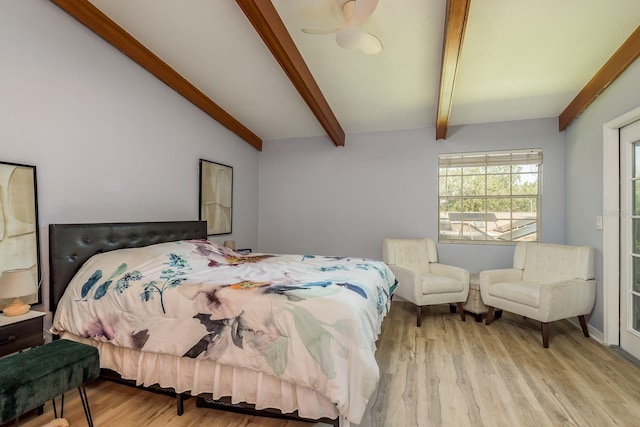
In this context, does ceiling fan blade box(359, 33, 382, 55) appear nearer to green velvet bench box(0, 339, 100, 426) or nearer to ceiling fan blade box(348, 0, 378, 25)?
ceiling fan blade box(348, 0, 378, 25)

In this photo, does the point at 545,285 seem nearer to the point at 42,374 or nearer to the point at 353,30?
the point at 353,30

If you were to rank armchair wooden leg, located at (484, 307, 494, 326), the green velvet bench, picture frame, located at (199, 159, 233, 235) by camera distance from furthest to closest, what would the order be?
picture frame, located at (199, 159, 233, 235) < armchair wooden leg, located at (484, 307, 494, 326) < the green velvet bench

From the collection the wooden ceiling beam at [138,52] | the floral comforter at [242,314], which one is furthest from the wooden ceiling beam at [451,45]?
the wooden ceiling beam at [138,52]

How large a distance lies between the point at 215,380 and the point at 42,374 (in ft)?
2.67

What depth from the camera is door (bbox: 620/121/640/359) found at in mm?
2648

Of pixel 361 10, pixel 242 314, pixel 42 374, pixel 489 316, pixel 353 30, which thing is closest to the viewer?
pixel 42 374

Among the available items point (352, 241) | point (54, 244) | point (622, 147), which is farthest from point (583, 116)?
point (54, 244)

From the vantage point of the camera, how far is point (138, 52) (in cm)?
288

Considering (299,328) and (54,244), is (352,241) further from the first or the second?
(54,244)

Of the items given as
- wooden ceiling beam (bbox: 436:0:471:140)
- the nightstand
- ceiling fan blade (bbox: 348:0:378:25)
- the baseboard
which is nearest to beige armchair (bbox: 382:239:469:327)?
the baseboard

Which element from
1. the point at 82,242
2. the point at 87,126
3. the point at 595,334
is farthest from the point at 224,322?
the point at 595,334

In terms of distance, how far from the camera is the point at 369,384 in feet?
5.11

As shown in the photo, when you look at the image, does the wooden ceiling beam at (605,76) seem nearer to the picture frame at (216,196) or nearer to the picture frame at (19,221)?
the picture frame at (216,196)

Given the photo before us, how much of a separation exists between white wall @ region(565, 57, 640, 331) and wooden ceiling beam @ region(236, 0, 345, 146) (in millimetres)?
2710
